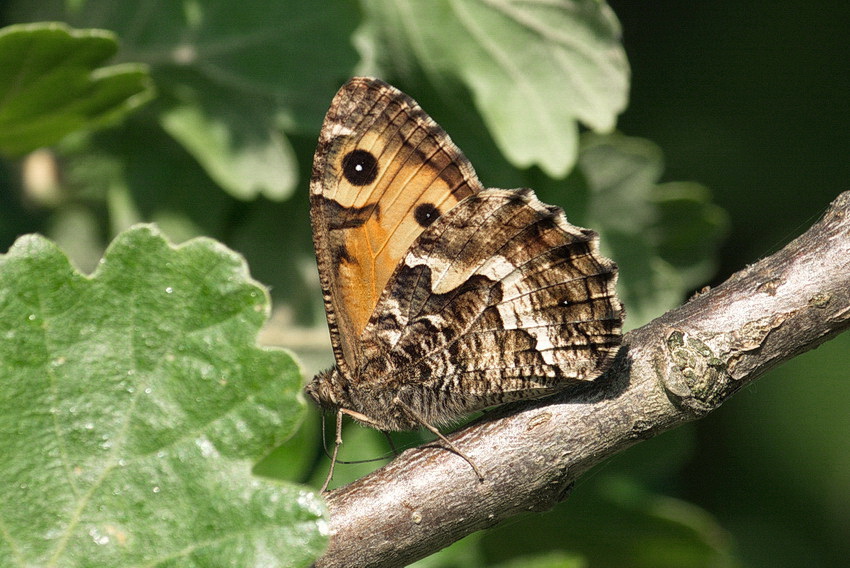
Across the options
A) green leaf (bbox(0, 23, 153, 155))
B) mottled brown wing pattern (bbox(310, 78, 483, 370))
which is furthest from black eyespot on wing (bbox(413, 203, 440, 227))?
green leaf (bbox(0, 23, 153, 155))

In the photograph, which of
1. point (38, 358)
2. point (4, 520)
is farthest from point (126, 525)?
point (38, 358)

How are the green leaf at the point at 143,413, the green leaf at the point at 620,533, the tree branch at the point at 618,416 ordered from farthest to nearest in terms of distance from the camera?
the green leaf at the point at 620,533 → the tree branch at the point at 618,416 → the green leaf at the point at 143,413

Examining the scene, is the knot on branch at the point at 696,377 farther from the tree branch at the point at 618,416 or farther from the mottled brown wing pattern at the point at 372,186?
the mottled brown wing pattern at the point at 372,186

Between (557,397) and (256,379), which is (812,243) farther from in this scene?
(256,379)

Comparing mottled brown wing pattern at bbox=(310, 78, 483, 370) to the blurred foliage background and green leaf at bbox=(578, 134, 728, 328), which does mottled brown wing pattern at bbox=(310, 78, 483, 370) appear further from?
green leaf at bbox=(578, 134, 728, 328)

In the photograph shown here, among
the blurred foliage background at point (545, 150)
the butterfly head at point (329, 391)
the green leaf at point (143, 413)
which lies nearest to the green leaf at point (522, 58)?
the blurred foliage background at point (545, 150)
